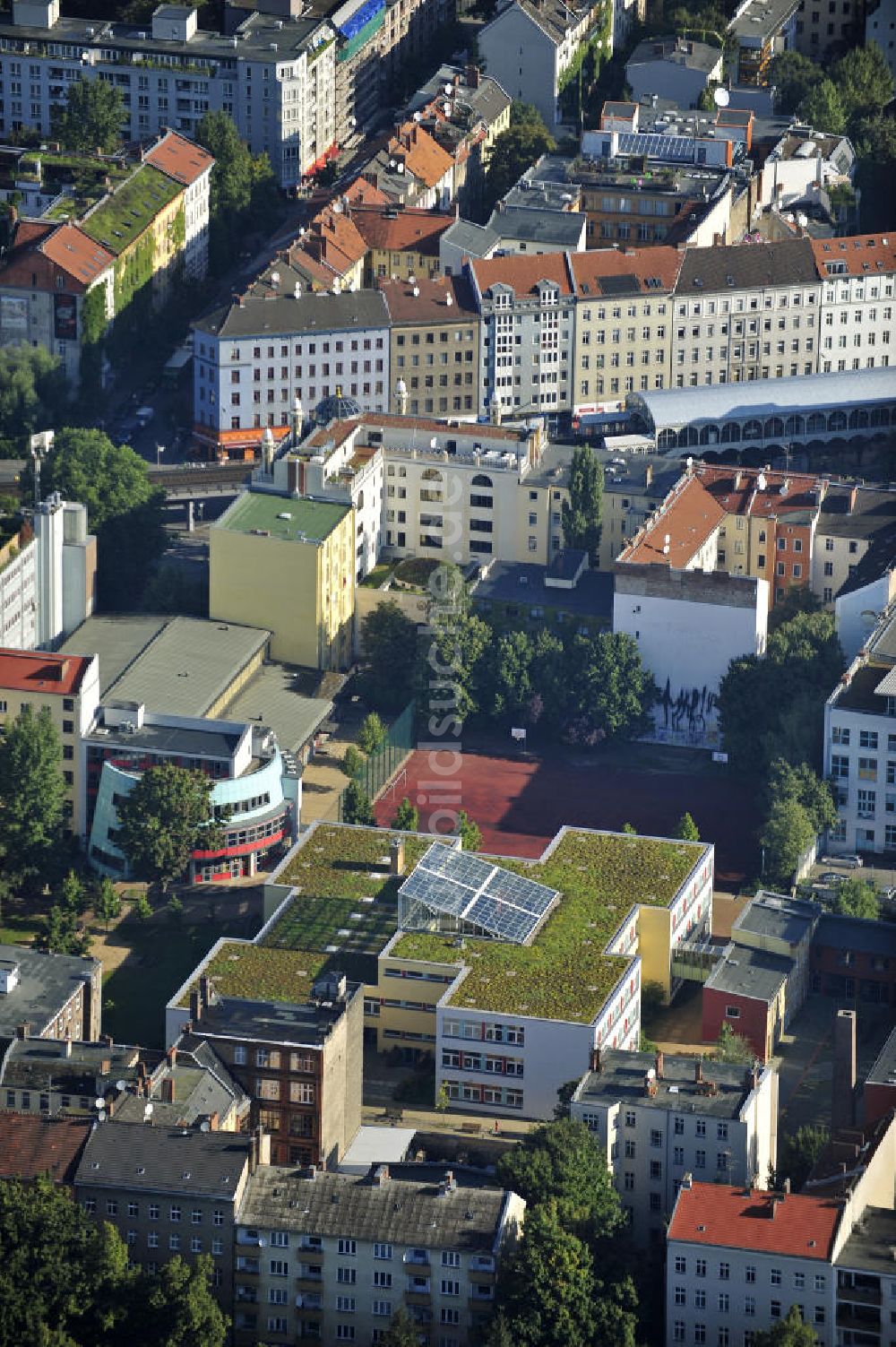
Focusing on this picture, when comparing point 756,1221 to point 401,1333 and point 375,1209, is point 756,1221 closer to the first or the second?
point 401,1333

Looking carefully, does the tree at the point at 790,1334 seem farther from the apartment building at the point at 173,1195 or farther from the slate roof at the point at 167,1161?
the slate roof at the point at 167,1161

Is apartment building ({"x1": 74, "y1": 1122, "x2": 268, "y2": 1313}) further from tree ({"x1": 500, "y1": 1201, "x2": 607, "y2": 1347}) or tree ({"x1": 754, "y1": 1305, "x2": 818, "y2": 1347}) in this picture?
tree ({"x1": 754, "y1": 1305, "x2": 818, "y2": 1347})

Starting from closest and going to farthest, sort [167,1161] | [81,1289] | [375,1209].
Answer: [81,1289] → [375,1209] → [167,1161]

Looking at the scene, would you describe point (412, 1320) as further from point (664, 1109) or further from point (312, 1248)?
point (664, 1109)

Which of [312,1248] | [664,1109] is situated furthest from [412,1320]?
[664,1109]

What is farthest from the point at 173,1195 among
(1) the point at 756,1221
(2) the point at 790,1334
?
(2) the point at 790,1334

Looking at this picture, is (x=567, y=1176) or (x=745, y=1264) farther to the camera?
(x=567, y=1176)

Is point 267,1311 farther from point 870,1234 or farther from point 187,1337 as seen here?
point 870,1234
